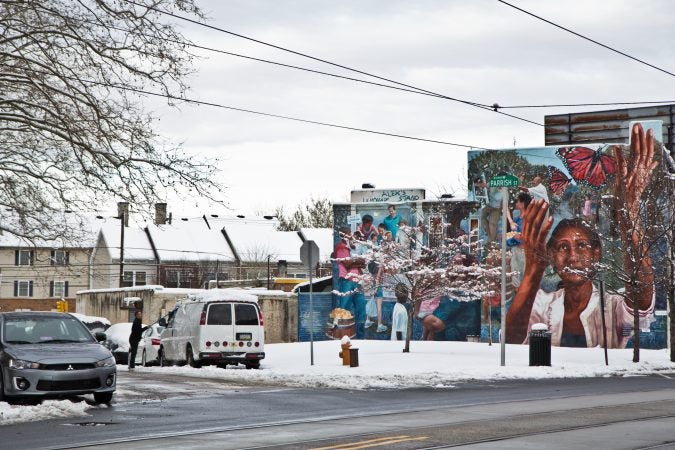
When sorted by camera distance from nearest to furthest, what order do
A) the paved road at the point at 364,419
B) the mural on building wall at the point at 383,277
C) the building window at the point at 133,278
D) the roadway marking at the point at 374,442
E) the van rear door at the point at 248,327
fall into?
the roadway marking at the point at 374,442, the paved road at the point at 364,419, the van rear door at the point at 248,327, the mural on building wall at the point at 383,277, the building window at the point at 133,278

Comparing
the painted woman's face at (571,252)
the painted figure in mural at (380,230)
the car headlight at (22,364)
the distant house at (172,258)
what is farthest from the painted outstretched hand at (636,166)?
the distant house at (172,258)

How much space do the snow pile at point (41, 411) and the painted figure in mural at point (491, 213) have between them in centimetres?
2840

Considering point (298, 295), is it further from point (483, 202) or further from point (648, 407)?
point (648, 407)

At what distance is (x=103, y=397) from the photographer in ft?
58.3

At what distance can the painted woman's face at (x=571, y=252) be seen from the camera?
4131 centimetres

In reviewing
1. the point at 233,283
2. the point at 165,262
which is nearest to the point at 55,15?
the point at 233,283

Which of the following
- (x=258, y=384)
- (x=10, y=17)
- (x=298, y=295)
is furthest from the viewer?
A: (x=298, y=295)

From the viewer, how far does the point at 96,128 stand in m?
20.3

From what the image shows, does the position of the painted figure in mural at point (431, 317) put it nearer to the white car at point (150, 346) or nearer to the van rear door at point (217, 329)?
the white car at point (150, 346)

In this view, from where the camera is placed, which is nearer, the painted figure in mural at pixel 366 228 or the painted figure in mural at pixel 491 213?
the painted figure in mural at pixel 491 213

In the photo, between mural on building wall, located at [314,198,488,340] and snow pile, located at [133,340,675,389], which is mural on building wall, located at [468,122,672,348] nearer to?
snow pile, located at [133,340,675,389]

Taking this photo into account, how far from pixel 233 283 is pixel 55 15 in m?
51.2

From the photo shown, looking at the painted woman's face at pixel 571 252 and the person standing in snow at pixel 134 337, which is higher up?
the painted woman's face at pixel 571 252

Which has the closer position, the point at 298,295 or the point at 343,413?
the point at 343,413
